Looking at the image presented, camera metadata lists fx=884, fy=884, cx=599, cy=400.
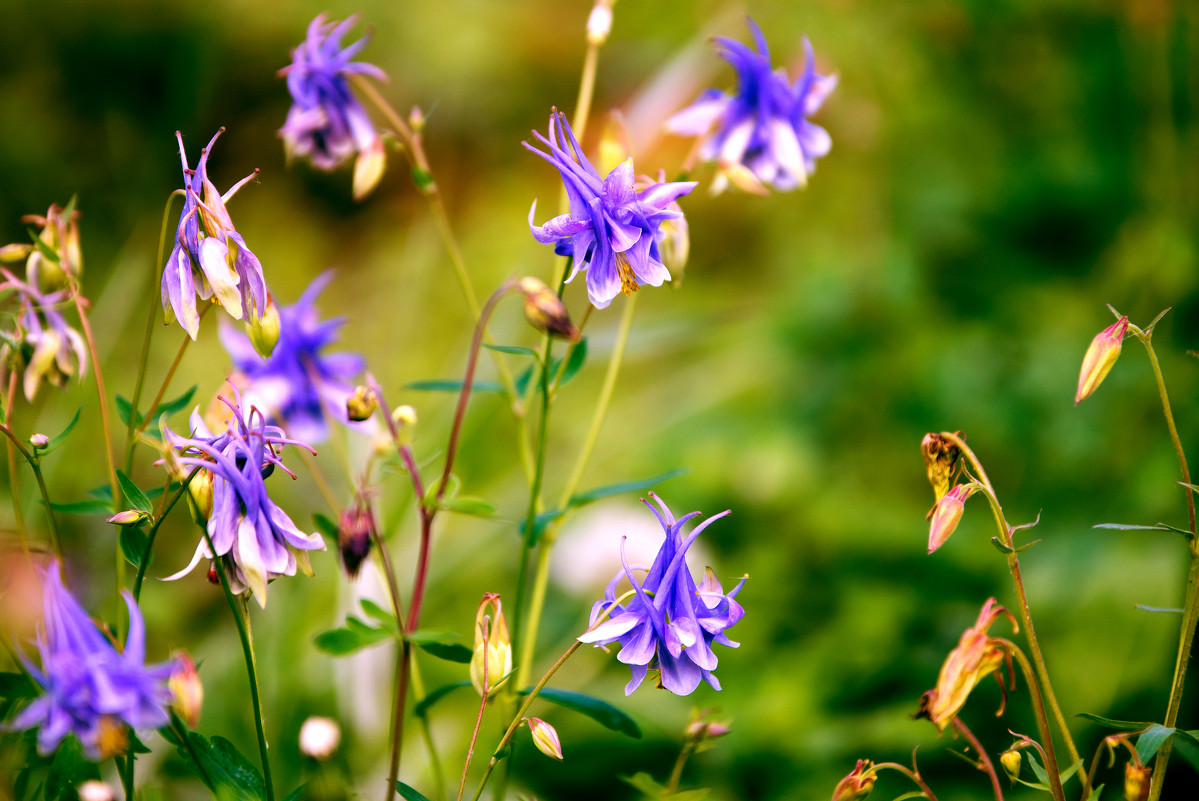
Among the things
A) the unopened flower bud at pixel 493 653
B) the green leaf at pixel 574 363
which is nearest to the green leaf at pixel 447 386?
the green leaf at pixel 574 363

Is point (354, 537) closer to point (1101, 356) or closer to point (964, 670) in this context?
A: point (964, 670)

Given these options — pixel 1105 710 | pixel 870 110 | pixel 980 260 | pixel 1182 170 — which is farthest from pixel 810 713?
pixel 870 110

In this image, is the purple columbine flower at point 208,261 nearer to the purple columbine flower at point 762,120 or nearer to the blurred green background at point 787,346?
the blurred green background at point 787,346

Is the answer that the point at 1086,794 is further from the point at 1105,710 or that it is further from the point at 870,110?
the point at 870,110

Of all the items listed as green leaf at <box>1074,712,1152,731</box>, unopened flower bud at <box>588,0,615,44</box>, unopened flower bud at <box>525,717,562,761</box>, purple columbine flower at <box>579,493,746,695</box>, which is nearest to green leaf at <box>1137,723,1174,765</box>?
green leaf at <box>1074,712,1152,731</box>

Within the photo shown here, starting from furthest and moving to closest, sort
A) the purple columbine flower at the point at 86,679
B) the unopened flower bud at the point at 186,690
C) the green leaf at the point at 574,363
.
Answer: the green leaf at the point at 574,363 < the unopened flower bud at the point at 186,690 < the purple columbine flower at the point at 86,679

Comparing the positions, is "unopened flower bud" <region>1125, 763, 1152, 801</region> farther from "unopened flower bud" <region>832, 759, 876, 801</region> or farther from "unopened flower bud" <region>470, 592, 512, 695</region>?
"unopened flower bud" <region>470, 592, 512, 695</region>
